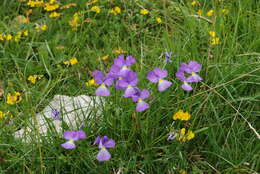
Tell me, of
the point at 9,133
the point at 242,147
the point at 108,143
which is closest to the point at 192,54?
the point at 242,147

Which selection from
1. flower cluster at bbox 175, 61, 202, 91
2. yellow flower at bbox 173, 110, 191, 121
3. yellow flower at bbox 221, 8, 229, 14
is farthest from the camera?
yellow flower at bbox 221, 8, 229, 14

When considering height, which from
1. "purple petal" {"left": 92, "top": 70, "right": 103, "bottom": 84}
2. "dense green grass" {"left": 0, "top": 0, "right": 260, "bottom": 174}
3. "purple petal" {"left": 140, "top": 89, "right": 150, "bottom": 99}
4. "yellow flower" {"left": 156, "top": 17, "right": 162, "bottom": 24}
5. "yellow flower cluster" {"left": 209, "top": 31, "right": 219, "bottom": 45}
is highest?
"purple petal" {"left": 92, "top": 70, "right": 103, "bottom": 84}

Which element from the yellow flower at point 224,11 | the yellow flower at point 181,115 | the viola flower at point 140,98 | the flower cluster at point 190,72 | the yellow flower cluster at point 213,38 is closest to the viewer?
the viola flower at point 140,98

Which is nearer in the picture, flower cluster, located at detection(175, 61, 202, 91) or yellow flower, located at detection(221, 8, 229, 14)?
flower cluster, located at detection(175, 61, 202, 91)

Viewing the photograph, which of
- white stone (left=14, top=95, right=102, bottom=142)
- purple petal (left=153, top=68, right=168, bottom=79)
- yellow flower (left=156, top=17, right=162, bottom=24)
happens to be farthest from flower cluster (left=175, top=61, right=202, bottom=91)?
yellow flower (left=156, top=17, right=162, bottom=24)

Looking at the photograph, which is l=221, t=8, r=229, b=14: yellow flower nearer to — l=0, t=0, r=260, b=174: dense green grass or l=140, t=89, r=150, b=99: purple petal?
l=0, t=0, r=260, b=174: dense green grass

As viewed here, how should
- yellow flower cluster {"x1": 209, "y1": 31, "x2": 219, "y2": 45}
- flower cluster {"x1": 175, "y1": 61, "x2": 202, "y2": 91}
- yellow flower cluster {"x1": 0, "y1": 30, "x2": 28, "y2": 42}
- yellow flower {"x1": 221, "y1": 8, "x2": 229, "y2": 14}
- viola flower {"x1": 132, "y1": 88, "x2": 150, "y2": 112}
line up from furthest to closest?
1. yellow flower cluster {"x1": 0, "y1": 30, "x2": 28, "y2": 42}
2. yellow flower {"x1": 221, "y1": 8, "x2": 229, "y2": 14}
3. yellow flower cluster {"x1": 209, "y1": 31, "x2": 219, "y2": 45}
4. flower cluster {"x1": 175, "y1": 61, "x2": 202, "y2": 91}
5. viola flower {"x1": 132, "y1": 88, "x2": 150, "y2": 112}

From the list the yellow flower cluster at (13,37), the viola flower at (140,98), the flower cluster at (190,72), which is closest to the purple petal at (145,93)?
the viola flower at (140,98)

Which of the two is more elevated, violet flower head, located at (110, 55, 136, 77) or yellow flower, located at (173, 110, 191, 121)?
violet flower head, located at (110, 55, 136, 77)

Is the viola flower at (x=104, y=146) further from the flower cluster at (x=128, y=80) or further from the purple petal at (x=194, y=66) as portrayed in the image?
the purple petal at (x=194, y=66)
